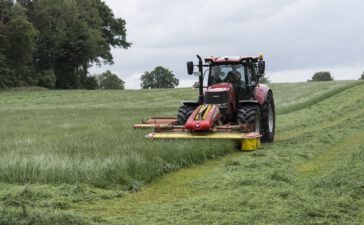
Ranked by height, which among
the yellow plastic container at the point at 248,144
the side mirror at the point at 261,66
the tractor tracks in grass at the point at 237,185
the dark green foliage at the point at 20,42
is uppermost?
the dark green foliage at the point at 20,42

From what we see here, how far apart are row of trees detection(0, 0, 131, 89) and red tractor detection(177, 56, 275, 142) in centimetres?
4035

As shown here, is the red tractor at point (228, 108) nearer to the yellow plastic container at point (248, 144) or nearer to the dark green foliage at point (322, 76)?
the yellow plastic container at point (248, 144)

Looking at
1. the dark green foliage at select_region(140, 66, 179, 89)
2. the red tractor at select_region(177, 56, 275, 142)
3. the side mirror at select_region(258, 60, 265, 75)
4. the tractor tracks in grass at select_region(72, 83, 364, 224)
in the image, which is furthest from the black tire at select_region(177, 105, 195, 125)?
the dark green foliage at select_region(140, 66, 179, 89)

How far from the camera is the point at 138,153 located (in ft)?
31.0

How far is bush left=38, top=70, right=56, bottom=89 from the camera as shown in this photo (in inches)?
2233

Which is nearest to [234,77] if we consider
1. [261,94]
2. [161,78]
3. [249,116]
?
[261,94]

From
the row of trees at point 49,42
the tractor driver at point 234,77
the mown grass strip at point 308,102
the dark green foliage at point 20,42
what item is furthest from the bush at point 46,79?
the tractor driver at point 234,77

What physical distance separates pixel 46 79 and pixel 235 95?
45.5 meters

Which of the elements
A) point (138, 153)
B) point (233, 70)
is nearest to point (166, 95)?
point (233, 70)

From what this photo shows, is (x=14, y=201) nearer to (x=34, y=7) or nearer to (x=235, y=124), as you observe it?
(x=235, y=124)

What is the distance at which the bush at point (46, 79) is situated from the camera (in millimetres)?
56719

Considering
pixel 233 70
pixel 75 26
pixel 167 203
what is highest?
pixel 75 26

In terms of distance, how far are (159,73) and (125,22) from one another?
23.9 m

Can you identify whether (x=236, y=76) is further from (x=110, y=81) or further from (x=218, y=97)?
(x=110, y=81)
